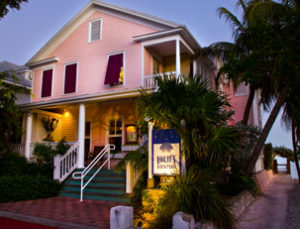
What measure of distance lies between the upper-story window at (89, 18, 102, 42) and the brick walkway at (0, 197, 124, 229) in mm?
8105

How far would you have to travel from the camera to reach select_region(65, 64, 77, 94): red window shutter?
43.4ft

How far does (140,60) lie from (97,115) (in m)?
4.59

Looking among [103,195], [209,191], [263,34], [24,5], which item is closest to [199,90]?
[209,191]

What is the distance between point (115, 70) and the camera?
12102 millimetres

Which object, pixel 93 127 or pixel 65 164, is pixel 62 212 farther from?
pixel 93 127

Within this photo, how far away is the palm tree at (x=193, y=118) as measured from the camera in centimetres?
620

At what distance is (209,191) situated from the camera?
513 centimetres

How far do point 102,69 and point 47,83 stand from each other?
3564 mm

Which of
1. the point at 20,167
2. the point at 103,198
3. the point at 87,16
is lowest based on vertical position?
the point at 103,198

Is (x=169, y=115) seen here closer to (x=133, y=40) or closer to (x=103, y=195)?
(x=103, y=195)

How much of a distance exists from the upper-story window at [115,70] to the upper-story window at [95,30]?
1743mm

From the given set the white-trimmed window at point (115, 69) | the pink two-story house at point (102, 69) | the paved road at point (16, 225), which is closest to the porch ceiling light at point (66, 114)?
the pink two-story house at point (102, 69)

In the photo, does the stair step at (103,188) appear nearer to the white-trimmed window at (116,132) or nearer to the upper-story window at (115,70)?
the white-trimmed window at (116,132)

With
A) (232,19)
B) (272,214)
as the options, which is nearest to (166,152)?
(272,214)
